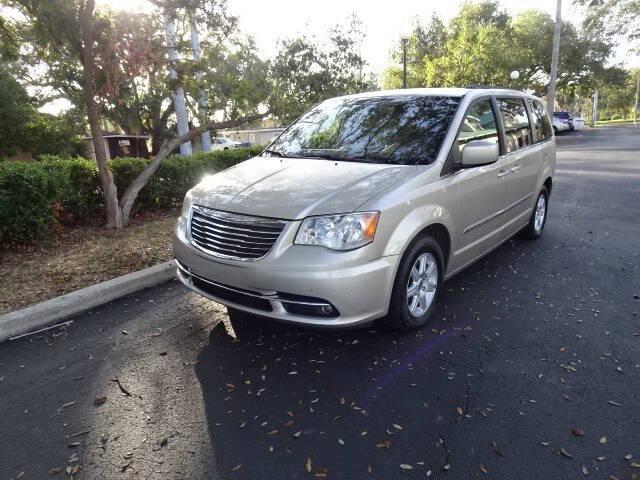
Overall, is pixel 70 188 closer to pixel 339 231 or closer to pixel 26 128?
pixel 339 231

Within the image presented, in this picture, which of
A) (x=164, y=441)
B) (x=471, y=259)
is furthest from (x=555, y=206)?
(x=164, y=441)

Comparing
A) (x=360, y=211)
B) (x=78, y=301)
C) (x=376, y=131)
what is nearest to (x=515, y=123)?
(x=376, y=131)

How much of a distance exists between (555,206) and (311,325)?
22.2 feet

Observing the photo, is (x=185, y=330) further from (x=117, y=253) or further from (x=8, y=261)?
(x=8, y=261)

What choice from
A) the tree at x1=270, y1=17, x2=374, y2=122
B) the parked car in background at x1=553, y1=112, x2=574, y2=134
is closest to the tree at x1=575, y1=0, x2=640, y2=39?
the parked car in background at x1=553, y1=112, x2=574, y2=134

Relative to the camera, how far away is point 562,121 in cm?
3256

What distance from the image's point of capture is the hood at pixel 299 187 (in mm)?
2934

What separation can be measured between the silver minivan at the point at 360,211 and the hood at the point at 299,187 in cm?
1

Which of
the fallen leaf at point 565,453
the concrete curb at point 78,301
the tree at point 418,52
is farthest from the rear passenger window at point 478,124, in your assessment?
A: the tree at point 418,52

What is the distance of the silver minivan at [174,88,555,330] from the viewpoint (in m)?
2.84

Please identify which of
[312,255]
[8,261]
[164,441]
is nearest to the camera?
[164,441]

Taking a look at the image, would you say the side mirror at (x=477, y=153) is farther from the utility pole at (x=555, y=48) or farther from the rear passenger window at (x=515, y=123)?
the utility pole at (x=555, y=48)

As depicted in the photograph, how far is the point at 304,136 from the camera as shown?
14.1 feet

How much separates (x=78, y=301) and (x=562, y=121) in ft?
118
